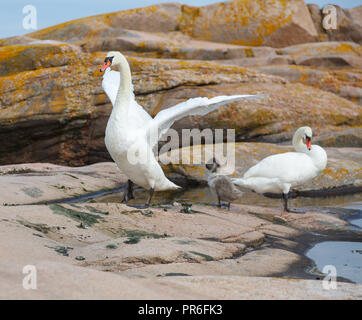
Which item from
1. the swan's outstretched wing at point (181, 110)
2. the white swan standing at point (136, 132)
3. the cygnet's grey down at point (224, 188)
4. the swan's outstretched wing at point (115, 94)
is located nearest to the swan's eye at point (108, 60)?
the white swan standing at point (136, 132)

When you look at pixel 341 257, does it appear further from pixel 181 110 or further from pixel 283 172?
pixel 181 110

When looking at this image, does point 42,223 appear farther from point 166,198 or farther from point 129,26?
point 129,26

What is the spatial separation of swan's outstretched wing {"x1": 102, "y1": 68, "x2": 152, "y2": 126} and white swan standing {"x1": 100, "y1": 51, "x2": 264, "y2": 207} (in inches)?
0.9

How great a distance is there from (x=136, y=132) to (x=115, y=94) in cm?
195

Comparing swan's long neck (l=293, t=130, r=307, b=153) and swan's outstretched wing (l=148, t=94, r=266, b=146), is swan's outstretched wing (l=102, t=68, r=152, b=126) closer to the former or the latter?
swan's outstretched wing (l=148, t=94, r=266, b=146)

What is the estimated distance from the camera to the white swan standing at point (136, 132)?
688 cm

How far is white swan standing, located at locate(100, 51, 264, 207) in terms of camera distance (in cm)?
688

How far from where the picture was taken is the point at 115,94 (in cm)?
872

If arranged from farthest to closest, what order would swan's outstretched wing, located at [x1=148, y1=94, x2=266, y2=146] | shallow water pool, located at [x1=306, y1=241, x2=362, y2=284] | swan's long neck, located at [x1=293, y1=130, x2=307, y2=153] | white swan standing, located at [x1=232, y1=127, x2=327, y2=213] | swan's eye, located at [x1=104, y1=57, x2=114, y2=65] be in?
1. swan's long neck, located at [x1=293, y1=130, x2=307, y2=153]
2. white swan standing, located at [x1=232, y1=127, x2=327, y2=213]
3. swan's eye, located at [x1=104, y1=57, x2=114, y2=65]
4. swan's outstretched wing, located at [x1=148, y1=94, x2=266, y2=146]
5. shallow water pool, located at [x1=306, y1=241, x2=362, y2=284]

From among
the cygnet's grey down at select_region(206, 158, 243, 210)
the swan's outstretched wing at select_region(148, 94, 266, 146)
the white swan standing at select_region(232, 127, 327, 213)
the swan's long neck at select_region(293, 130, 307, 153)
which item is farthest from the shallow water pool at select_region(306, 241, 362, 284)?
the swan's long neck at select_region(293, 130, 307, 153)

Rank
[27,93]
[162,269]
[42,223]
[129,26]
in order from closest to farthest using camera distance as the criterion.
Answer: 1. [162,269]
2. [42,223]
3. [27,93]
4. [129,26]
